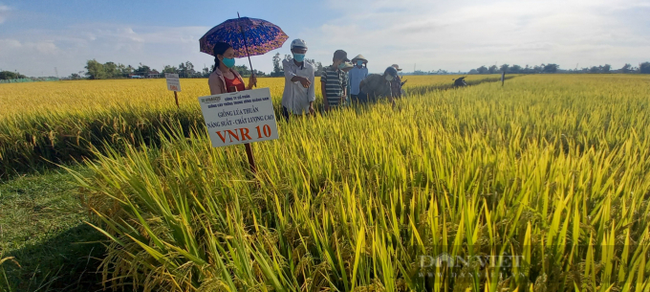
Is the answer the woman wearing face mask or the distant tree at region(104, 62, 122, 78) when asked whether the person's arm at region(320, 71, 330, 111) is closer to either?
the woman wearing face mask

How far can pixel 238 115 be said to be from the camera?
169 cm

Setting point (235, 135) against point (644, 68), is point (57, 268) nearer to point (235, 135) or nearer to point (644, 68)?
point (235, 135)

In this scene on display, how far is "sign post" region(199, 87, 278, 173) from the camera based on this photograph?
1.65m

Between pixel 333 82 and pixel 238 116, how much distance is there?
9.72 feet

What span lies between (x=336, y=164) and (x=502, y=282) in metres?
1.02

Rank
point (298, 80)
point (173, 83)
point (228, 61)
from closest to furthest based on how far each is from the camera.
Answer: point (228, 61) < point (298, 80) < point (173, 83)

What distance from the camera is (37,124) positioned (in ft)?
13.9

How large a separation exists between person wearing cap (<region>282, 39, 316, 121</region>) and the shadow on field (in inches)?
89.5

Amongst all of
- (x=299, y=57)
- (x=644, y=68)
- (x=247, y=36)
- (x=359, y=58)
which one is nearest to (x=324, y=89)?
(x=299, y=57)

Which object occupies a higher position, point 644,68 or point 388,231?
point 644,68

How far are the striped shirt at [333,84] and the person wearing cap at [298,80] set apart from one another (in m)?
0.56

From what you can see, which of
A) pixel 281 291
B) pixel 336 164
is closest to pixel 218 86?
pixel 336 164

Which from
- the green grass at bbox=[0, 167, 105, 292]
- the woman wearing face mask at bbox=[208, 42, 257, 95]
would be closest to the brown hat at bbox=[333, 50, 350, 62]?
the woman wearing face mask at bbox=[208, 42, 257, 95]

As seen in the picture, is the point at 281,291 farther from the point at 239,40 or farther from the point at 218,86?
the point at 239,40
